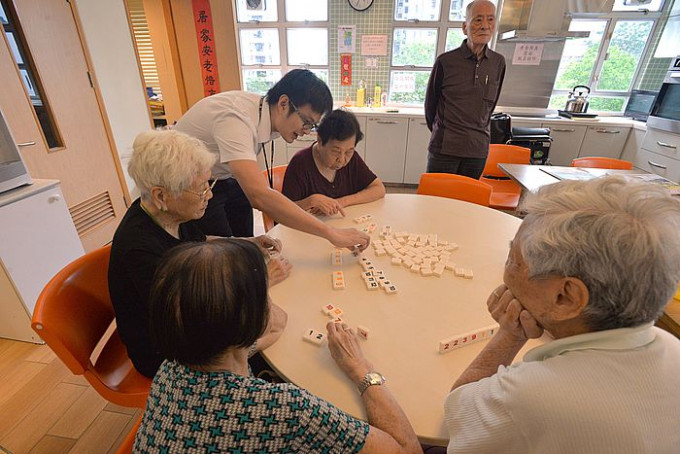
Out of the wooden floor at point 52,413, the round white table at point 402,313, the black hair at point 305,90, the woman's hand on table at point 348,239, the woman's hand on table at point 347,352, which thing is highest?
the black hair at point 305,90

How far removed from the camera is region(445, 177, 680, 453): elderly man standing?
543mm

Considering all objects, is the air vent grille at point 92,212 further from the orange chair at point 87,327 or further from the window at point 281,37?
the window at point 281,37

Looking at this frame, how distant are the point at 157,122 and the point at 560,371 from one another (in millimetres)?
6067

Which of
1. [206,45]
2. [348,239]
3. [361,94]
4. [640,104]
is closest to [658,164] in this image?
[640,104]

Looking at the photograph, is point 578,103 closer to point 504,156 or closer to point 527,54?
point 527,54

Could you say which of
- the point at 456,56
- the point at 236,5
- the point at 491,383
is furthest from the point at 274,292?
the point at 236,5

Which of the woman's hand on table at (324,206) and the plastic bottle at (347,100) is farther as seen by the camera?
the plastic bottle at (347,100)

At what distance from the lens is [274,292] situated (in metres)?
1.21

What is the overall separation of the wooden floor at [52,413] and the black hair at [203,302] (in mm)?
1309

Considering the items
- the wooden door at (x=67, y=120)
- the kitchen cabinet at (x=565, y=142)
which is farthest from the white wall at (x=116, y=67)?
the kitchen cabinet at (x=565, y=142)

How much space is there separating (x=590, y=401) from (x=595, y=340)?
109 mm

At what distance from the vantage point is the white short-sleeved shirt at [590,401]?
536mm

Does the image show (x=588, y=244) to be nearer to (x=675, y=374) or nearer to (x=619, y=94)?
(x=675, y=374)

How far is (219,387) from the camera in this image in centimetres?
66
